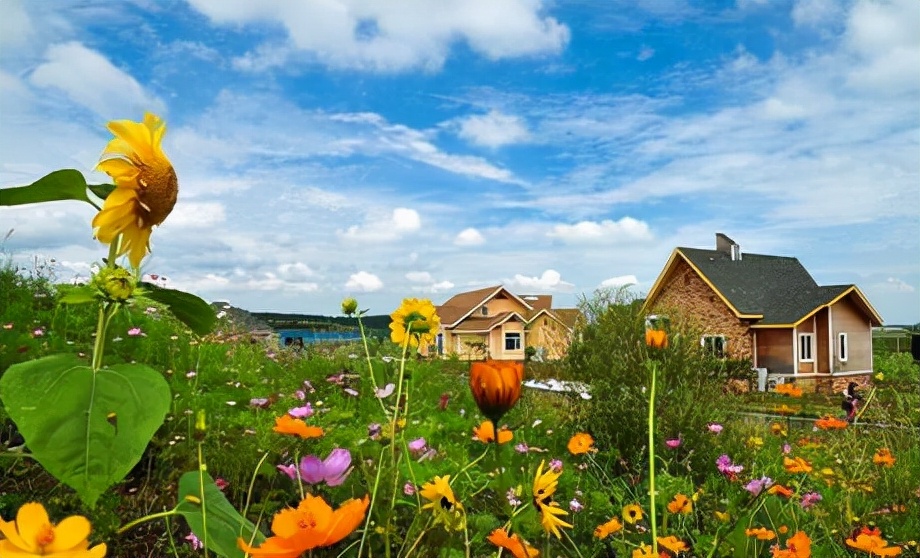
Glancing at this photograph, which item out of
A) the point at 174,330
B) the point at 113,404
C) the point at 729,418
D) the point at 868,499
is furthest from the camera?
the point at 729,418

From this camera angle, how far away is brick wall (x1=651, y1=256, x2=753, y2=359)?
20969 mm

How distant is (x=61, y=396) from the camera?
900mm

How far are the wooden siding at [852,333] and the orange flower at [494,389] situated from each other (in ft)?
73.8

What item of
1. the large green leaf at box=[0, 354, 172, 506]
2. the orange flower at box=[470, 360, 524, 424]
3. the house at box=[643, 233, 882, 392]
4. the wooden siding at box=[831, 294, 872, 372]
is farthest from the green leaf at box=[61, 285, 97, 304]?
the wooden siding at box=[831, 294, 872, 372]

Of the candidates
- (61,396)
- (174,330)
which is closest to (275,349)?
(174,330)

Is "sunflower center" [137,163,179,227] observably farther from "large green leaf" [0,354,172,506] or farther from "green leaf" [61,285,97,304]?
"large green leaf" [0,354,172,506]

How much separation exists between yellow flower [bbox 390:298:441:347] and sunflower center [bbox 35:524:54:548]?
91 cm

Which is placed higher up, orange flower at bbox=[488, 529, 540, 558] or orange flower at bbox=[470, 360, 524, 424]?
orange flower at bbox=[470, 360, 524, 424]

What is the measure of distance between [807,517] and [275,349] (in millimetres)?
5125

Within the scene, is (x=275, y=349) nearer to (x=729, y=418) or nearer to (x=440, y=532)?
(x=729, y=418)

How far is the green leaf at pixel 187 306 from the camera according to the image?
107cm

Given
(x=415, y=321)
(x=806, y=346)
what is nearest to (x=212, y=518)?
(x=415, y=321)

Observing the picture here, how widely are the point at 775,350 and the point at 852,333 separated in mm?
3175

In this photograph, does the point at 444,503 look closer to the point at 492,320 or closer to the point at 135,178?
the point at 135,178
